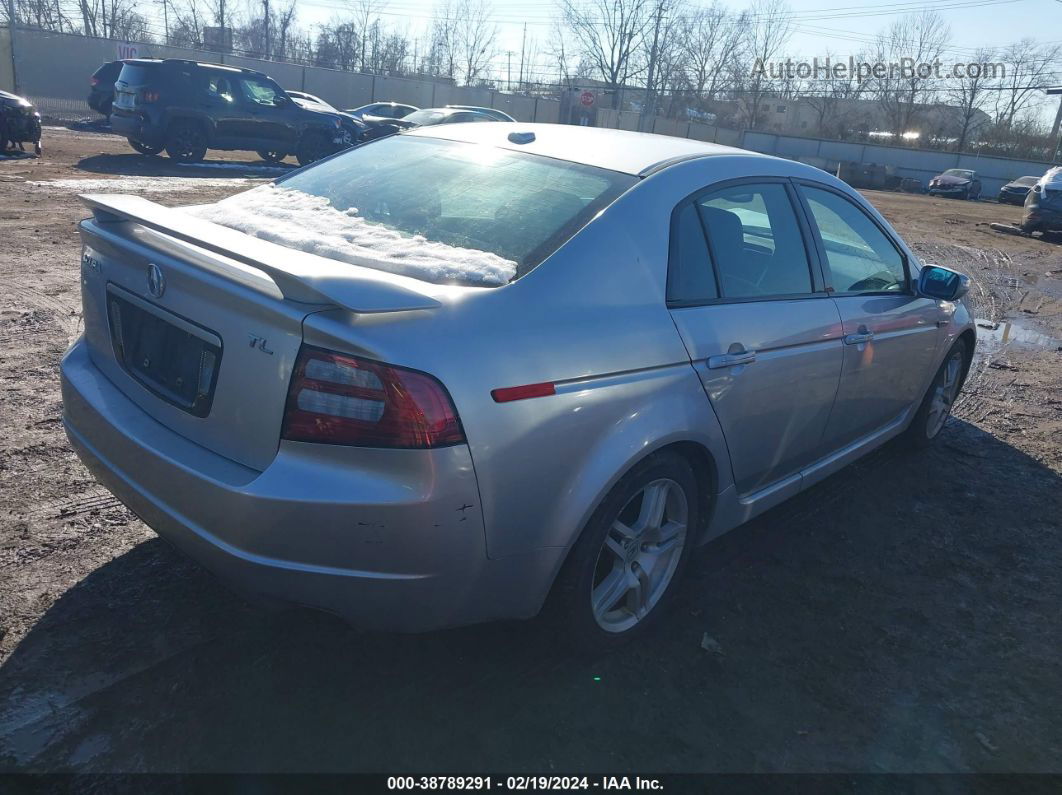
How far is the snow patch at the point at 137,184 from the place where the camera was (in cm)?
1187

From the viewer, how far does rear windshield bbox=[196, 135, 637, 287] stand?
8.58 ft

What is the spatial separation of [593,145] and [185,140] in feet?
51.0

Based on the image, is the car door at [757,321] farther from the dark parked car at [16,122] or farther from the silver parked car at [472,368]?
the dark parked car at [16,122]

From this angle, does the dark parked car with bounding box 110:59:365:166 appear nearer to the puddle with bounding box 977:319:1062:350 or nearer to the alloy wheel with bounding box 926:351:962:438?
the puddle with bounding box 977:319:1062:350

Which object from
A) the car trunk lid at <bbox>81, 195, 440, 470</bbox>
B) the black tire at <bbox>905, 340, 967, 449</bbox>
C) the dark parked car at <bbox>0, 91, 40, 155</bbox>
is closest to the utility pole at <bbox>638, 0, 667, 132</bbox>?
the dark parked car at <bbox>0, 91, 40, 155</bbox>

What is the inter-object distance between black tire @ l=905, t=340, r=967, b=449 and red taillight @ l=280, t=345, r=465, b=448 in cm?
364

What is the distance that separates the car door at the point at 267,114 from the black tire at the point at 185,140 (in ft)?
3.08

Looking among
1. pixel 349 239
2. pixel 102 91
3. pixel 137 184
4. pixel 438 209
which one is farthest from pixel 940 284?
pixel 102 91

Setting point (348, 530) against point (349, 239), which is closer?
point (348, 530)

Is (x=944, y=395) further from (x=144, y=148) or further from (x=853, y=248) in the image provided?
(x=144, y=148)

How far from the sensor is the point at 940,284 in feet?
13.7

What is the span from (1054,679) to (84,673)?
3.27 metres

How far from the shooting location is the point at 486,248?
269cm

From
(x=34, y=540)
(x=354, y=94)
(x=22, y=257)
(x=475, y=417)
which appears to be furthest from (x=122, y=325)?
(x=354, y=94)
